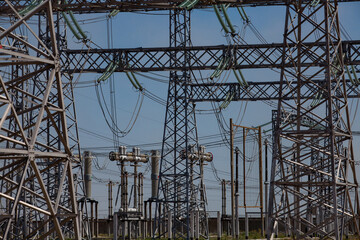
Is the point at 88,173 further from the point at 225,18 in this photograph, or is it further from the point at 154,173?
the point at 225,18

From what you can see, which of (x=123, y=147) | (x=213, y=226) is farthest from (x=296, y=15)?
A: (x=213, y=226)

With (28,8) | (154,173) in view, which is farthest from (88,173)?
(28,8)

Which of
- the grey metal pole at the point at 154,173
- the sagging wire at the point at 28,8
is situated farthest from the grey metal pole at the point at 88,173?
the sagging wire at the point at 28,8

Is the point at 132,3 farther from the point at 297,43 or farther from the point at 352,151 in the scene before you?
the point at 352,151

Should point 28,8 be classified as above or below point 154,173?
above

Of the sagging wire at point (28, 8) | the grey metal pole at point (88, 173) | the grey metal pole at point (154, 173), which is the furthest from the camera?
the grey metal pole at point (154, 173)

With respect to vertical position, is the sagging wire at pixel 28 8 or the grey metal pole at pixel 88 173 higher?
the sagging wire at pixel 28 8

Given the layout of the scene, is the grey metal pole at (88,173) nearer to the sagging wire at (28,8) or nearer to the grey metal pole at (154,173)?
the grey metal pole at (154,173)

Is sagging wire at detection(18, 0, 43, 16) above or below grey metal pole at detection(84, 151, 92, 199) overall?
above

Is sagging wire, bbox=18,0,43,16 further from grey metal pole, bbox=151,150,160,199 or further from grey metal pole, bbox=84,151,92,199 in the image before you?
grey metal pole, bbox=151,150,160,199

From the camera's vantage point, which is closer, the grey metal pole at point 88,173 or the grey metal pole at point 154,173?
the grey metal pole at point 88,173

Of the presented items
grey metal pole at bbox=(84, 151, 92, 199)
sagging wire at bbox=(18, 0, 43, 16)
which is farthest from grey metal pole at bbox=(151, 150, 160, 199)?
sagging wire at bbox=(18, 0, 43, 16)

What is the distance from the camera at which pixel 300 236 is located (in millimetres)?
18344

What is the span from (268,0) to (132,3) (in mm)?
4235
